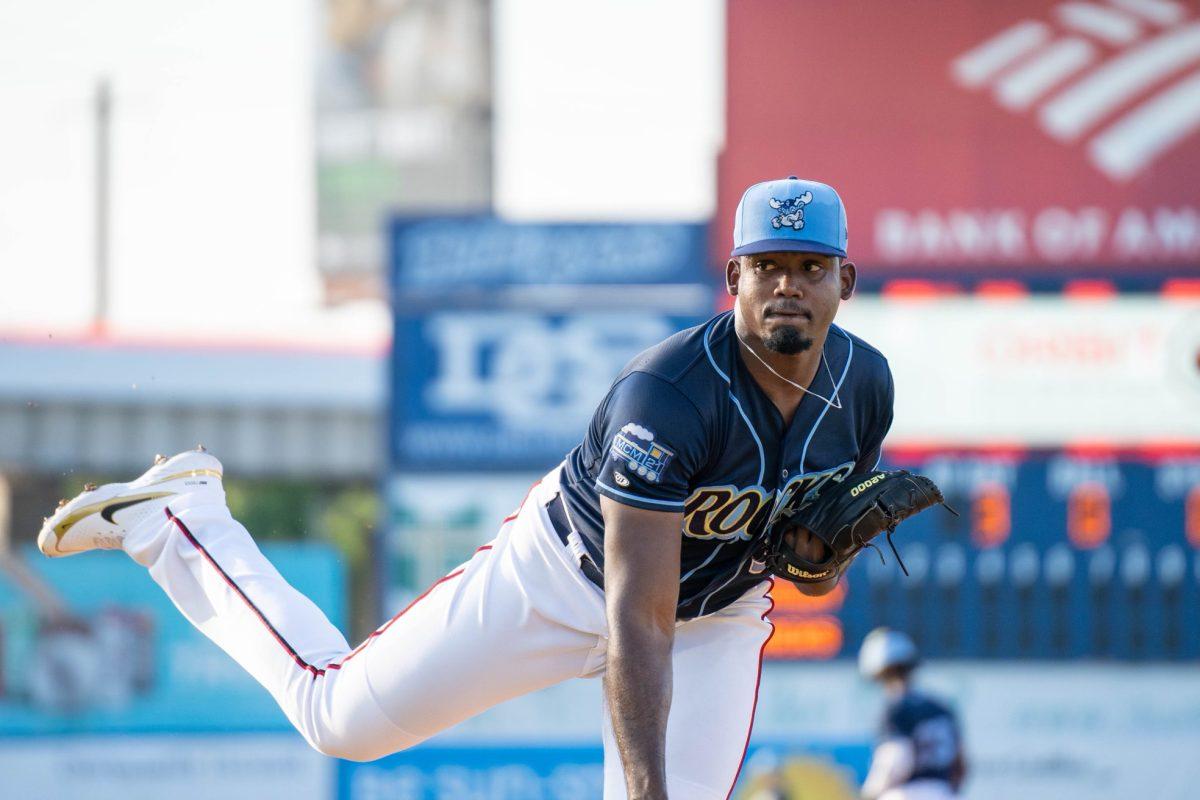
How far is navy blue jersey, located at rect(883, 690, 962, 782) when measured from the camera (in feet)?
24.1

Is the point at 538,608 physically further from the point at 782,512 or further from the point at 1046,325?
the point at 1046,325

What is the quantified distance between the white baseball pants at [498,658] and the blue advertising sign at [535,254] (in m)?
5.08

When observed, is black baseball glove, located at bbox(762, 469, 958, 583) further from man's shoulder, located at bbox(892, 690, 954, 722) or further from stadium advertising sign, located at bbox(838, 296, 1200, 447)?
stadium advertising sign, located at bbox(838, 296, 1200, 447)

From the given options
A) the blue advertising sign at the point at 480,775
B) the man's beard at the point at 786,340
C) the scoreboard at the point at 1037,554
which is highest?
the man's beard at the point at 786,340

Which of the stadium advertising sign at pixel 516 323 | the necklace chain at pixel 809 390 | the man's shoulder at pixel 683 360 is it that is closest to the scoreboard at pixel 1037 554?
the stadium advertising sign at pixel 516 323

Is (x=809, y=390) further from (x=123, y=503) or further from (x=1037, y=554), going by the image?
(x=1037, y=554)

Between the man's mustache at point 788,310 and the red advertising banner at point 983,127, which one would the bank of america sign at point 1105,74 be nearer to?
the red advertising banner at point 983,127

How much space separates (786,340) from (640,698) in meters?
0.72

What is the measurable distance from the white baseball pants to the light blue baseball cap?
0.77 m

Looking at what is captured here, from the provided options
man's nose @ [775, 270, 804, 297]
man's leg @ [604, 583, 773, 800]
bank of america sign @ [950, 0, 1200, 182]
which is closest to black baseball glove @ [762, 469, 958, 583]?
man's leg @ [604, 583, 773, 800]

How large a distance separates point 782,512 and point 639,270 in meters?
5.46

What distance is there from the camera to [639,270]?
9.13 metres

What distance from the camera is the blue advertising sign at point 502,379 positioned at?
9.06m

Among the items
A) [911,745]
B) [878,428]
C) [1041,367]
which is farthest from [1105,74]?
[878,428]
